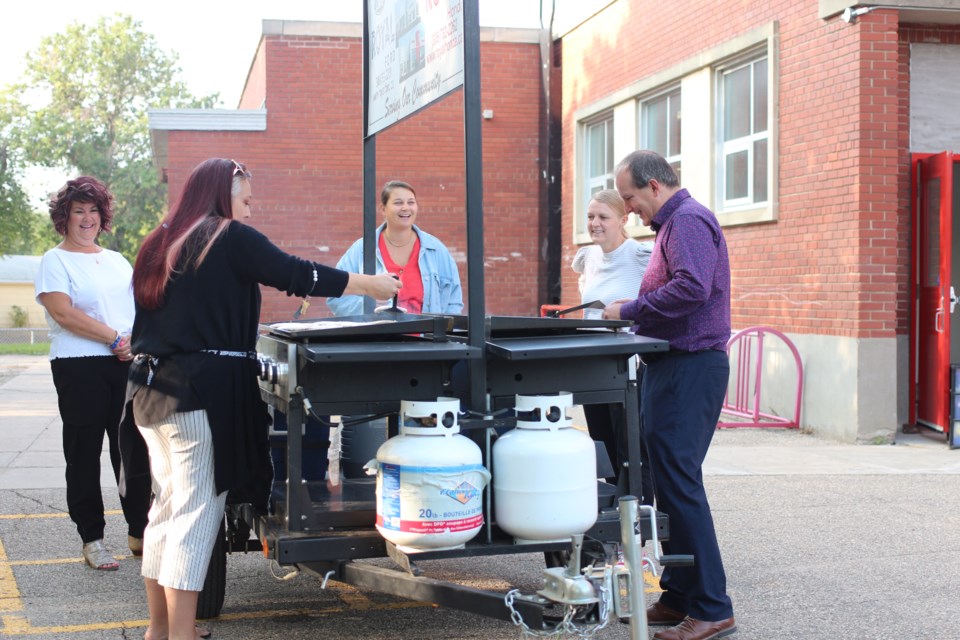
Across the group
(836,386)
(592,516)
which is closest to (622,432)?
(592,516)

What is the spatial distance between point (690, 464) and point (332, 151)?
47.1 feet

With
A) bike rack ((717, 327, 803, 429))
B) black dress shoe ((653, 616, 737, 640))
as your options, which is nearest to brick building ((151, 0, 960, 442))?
bike rack ((717, 327, 803, 429))

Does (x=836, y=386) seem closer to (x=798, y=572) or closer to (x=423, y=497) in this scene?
(x=798, y=572)

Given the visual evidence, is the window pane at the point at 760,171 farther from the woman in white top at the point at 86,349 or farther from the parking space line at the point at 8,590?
the parking space line at the point at 8,590

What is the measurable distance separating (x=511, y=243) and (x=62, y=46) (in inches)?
1899

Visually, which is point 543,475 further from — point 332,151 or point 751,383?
point 332,151

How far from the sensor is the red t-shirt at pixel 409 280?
6.32 metres

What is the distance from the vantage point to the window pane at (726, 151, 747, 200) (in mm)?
12516

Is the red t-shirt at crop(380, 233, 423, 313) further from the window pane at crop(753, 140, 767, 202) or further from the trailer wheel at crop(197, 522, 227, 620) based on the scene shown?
the window pane at crop(753, 140, 767, 202)

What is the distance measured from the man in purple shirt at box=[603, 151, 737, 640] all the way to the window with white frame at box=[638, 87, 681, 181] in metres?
9.38

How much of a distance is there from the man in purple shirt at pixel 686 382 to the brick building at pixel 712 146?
6039 millimetres

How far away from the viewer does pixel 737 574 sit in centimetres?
572

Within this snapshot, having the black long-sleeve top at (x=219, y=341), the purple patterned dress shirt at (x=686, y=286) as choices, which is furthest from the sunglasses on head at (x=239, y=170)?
the purple patterned dress shirt at (x=686, y=286)

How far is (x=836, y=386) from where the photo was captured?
10531 millimetres
